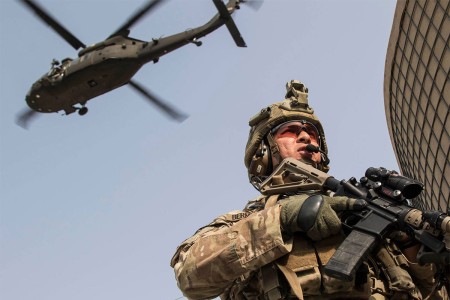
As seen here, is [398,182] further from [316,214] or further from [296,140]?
[296,140]

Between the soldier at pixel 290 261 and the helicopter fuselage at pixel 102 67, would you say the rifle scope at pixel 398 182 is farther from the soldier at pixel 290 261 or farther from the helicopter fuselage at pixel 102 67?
the helicopter fuselage at pixel 102 67

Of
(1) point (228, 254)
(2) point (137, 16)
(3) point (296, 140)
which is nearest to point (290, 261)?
(1) point (228, 254)

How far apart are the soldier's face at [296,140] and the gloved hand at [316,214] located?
1224 mm

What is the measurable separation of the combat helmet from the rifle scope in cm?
103

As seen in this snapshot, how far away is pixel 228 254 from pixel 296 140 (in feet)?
5.76

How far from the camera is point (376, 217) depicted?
15.3ft

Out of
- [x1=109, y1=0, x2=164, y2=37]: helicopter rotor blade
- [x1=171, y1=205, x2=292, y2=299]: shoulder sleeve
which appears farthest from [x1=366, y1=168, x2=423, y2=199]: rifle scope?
[x1=109, y1=0, x2=164, y2=37]: helicopter rotor blade

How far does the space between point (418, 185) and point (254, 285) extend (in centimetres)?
148

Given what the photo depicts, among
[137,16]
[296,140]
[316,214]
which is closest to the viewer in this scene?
[316,214]

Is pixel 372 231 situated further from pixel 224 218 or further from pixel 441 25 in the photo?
pixel 441 25

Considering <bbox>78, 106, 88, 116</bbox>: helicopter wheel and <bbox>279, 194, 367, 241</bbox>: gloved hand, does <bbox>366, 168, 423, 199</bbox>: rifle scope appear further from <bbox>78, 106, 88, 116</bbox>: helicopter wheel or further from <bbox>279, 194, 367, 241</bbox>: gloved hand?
<bbox>78, 106, 88, 116</bbox>: helicopter wheel

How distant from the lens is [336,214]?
463cm

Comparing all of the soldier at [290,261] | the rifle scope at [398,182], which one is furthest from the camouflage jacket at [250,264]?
the rifle scope at [398,182]

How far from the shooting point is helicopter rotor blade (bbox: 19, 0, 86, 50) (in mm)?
19719
